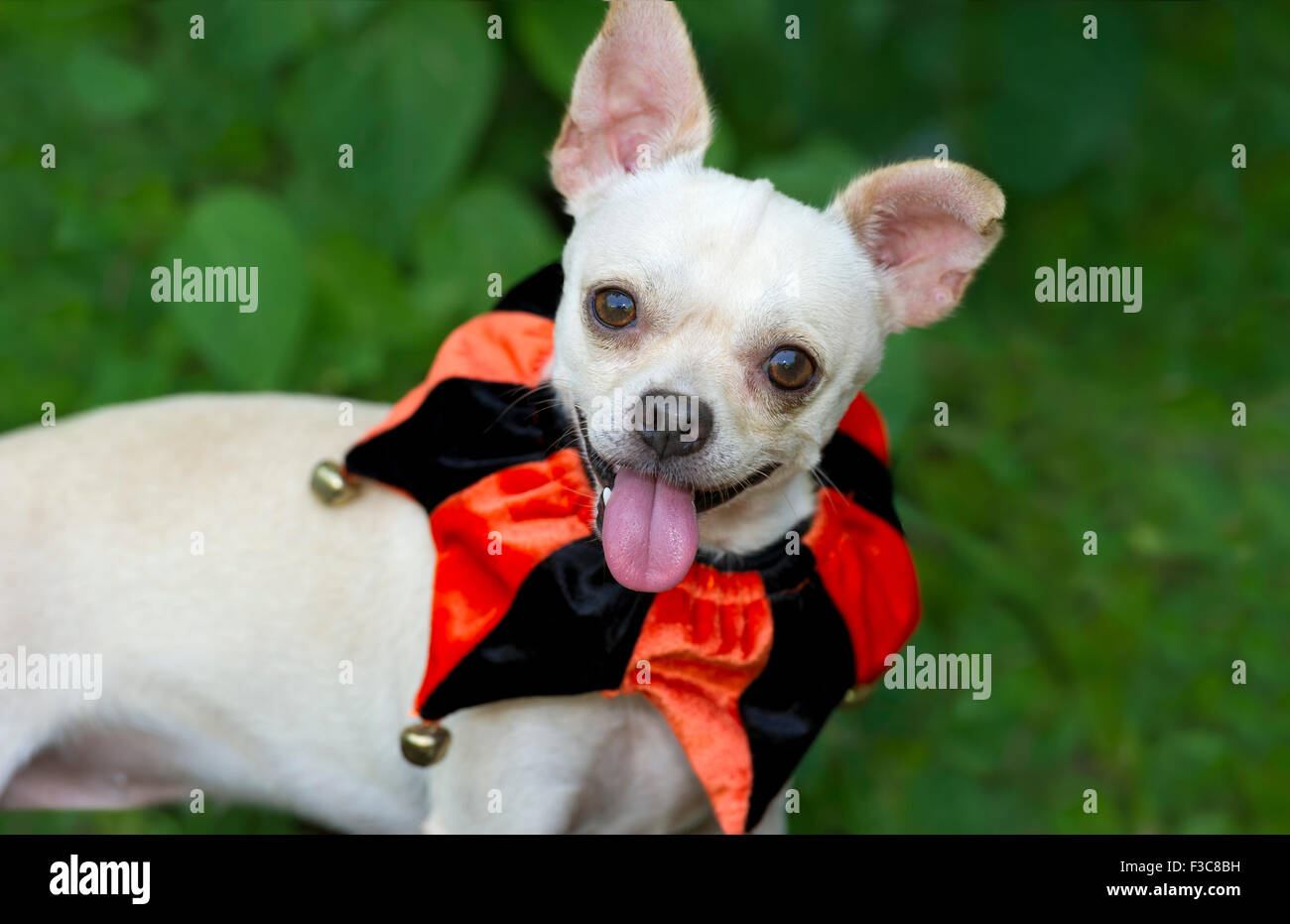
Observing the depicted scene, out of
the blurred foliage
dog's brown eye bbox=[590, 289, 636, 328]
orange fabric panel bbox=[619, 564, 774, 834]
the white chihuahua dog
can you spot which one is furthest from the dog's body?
dog's brown eye bbox=[590, 289, 636, 328]

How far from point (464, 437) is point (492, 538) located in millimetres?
235

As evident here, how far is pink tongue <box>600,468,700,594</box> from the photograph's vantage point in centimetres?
206

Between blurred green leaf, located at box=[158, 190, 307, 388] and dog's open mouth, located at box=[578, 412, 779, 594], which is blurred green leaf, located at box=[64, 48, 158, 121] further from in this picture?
dog's open mouth, located at box=[578, 412, 779, 594]

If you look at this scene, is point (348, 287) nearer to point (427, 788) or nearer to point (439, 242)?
point (439, 242)

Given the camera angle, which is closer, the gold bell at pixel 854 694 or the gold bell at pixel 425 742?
the gold bell at pixel 425 742

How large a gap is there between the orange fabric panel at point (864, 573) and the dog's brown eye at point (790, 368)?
1.02 ft

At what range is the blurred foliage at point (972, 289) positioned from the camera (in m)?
3.37

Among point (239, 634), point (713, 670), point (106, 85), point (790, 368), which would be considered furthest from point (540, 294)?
point (106, 85)

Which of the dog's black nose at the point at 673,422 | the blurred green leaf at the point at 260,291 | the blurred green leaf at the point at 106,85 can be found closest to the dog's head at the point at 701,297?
the dog's black nose at the point at 673,422

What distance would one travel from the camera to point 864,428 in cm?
251

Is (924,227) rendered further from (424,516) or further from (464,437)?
(424,516)

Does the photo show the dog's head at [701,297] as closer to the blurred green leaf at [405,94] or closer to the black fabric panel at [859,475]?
the black fabric panel at [859,475]

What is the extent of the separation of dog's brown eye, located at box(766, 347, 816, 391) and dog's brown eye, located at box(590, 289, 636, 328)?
26 cm
